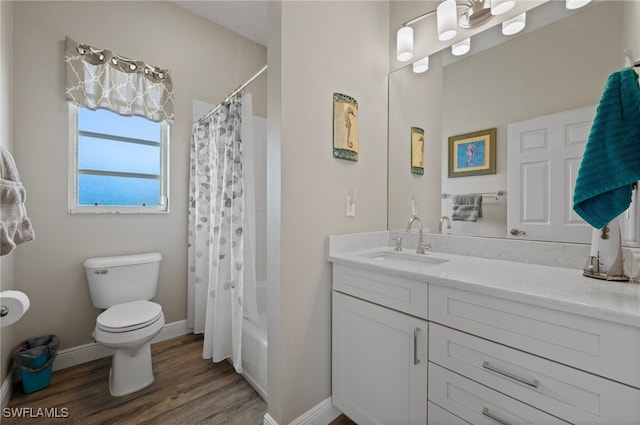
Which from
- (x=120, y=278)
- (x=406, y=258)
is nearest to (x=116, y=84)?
(x=120, y=278)

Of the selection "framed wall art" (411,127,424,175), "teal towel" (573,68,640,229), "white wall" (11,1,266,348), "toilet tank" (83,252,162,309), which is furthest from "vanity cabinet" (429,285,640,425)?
"white wall" (11,1,266,348)

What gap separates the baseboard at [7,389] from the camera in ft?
5.00

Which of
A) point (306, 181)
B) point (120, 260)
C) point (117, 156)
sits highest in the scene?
point (117, 156)

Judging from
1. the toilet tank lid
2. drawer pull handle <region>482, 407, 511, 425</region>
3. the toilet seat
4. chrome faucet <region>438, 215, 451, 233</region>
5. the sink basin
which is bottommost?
drawer pull handle <region>482, 407, 511, 425</region>

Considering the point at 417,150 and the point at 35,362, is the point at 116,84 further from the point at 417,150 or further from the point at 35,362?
the point at 417,150

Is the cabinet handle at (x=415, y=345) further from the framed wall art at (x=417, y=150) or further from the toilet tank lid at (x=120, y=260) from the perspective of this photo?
the toilet tank lid at (x=120, y=260)

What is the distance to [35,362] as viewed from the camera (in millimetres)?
1674

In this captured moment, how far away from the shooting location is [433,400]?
108cm

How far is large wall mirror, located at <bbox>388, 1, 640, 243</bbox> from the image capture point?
1.15 meters

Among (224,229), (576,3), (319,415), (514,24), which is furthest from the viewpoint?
(224,229)

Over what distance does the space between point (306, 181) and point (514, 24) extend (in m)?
1.28

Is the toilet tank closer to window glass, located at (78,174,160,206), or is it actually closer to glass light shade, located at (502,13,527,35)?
window glass, located at (78,174,160,206)

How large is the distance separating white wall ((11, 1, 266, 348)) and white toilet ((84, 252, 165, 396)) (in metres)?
0.19

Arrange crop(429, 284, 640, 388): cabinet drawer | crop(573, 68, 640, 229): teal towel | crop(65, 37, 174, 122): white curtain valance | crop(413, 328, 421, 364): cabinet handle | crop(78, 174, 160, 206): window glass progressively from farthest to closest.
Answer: crop(78, 174, 160, 206): window glass → crop(65, 37, 174, 122): white curtain valance → crop(413, 328, 421, 364): cabinet handle → crop(573, 68, 640, 229): teal towel → crop(429, 284, 640, 388): cabinet drawer
